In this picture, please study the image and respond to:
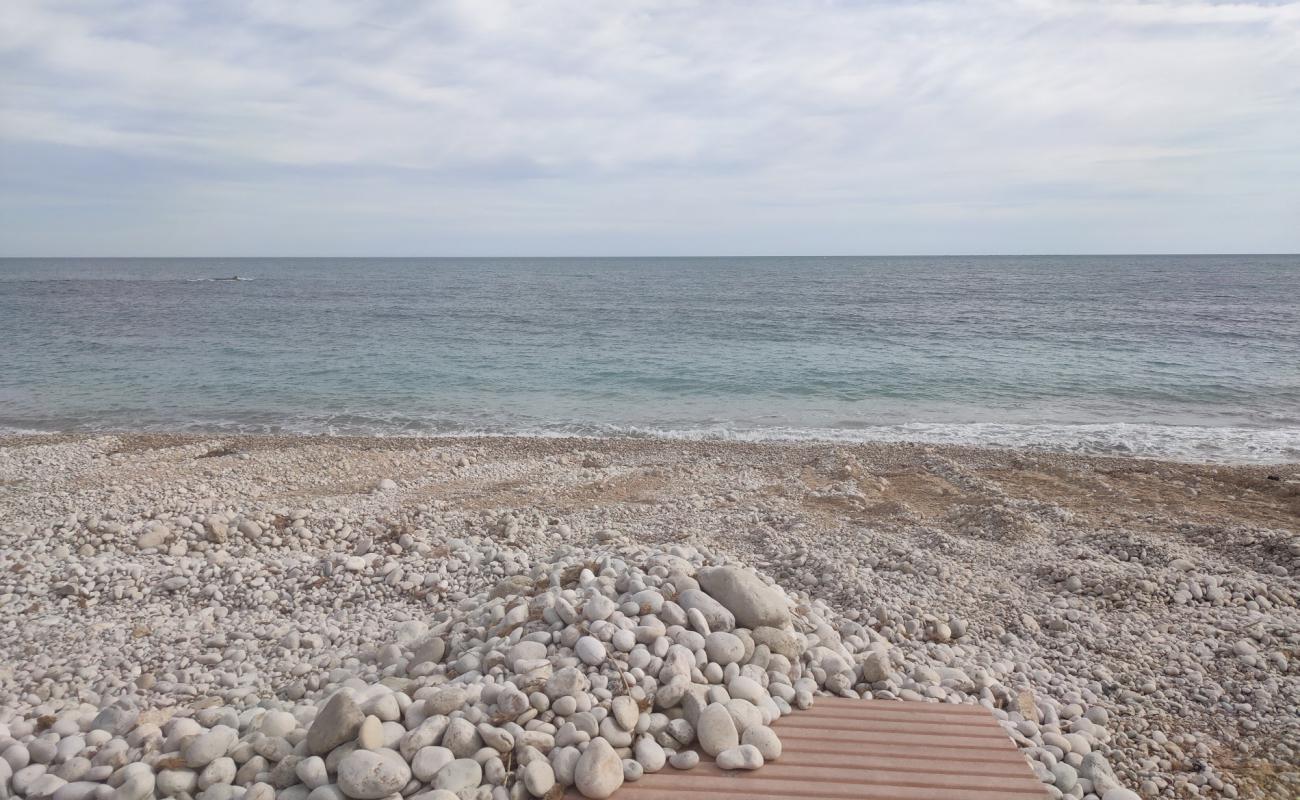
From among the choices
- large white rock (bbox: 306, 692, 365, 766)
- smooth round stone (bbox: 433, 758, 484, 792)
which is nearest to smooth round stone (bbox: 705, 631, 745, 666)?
smooth round stone (bbox: 433, 758, 484, 792)

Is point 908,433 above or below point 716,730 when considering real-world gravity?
below

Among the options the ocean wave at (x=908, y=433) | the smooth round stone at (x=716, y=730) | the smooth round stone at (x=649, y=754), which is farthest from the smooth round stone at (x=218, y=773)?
the ocean wave at (x=908, y=433)

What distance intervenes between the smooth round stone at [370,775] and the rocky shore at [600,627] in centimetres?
1

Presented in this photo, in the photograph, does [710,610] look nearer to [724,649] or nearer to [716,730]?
[724,649]

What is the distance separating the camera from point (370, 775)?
11.2 ft

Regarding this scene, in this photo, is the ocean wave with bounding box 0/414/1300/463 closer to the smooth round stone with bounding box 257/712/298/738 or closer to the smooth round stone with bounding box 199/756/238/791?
the smooth round stone with bounding box 257/712/298/738

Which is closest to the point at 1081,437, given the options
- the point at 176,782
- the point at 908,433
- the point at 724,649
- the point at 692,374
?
the point at 908,433

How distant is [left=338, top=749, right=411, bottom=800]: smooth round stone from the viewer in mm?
3391

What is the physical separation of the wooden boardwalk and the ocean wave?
9757 millimetres

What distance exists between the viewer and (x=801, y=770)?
3730 millimetres

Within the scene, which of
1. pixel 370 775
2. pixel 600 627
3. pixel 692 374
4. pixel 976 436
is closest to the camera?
pixel 370 775

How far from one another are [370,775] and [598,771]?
1.09 m

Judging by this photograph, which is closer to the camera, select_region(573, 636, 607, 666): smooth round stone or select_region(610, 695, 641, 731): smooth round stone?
select_region(610, 695, 641, 731): smooth round stone

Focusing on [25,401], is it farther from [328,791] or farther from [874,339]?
[874,339]
